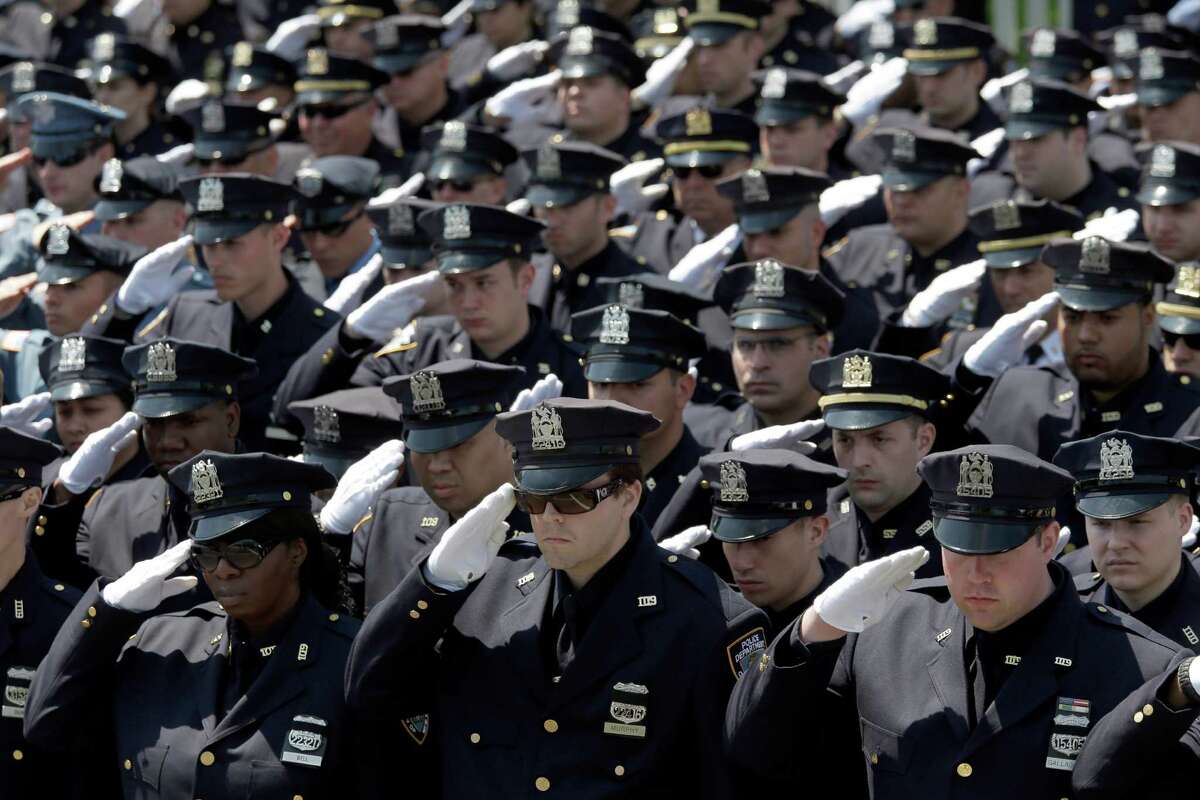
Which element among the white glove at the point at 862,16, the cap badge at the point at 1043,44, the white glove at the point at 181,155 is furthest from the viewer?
the white glove at the point at 862,16

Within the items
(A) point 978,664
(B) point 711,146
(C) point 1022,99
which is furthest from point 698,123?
(A) point 978,664

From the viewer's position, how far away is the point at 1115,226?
8289 mm

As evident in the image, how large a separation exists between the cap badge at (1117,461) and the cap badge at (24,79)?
8.61 meters

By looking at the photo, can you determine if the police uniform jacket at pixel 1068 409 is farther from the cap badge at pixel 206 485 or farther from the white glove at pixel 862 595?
the cap badge at pixel 206 485

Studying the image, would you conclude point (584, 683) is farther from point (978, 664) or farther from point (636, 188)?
point (636, 188)

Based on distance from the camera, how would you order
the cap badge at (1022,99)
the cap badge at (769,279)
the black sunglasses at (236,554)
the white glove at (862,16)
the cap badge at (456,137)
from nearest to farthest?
the black sunglasses at (236,554) < the cap badge at (769,279) < the cap badge at (1022,99) < the cap badge at (456,137) < the white glove at (862,16)

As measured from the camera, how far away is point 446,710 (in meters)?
5.55

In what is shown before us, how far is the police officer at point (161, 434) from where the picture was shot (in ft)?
23.3

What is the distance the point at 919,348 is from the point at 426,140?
3.96 metres

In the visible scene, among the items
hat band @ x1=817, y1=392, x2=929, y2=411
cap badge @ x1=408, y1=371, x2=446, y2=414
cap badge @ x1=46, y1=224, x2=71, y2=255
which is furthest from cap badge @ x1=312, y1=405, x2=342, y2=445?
cap badge @ x1=46, y1=224, x2=71, y2=255

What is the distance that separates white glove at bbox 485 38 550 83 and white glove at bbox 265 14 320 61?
186 centimetres

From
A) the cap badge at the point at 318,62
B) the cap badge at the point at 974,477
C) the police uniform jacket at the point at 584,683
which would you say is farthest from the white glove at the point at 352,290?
the cap badge at the point at 974,477

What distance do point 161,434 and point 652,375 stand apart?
1.80m

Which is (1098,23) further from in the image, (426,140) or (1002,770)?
(1002,770)
